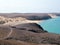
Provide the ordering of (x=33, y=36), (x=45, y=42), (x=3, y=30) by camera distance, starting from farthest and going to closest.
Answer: (x=3, y=30), (x=33, y=36), (x=45, y=42)

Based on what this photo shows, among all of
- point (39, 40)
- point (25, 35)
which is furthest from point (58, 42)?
point (25, 35)

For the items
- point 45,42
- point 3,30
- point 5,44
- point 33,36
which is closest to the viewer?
point 5,44

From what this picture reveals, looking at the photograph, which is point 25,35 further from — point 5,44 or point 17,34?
point 5,44

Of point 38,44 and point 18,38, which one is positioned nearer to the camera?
point 38,44

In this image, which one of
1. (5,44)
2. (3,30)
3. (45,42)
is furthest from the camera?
(3,30)

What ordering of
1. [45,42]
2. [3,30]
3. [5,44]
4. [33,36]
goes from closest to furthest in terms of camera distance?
[5,44], [45,42], [33,36], [3,30]

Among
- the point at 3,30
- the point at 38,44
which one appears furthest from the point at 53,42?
the point at 3,30

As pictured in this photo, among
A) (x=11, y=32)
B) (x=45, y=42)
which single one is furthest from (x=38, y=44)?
(x=11, y=32)

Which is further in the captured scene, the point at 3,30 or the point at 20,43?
the point at 3,30

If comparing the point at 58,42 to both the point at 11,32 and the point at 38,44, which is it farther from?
the point at 11,32

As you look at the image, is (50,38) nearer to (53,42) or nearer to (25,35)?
(53,42)
